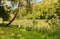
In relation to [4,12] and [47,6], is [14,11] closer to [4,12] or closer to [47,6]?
[4,12]

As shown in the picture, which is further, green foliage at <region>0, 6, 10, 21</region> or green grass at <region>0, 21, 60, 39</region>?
green foliage at <region>0, 6, 10, 21</region>

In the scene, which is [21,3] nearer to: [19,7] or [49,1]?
[19,7]

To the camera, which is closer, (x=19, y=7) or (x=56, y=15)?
(x=19, y=7)

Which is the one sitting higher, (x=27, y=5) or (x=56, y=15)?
(x=27, y=5)

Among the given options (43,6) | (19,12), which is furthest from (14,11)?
(43,6)

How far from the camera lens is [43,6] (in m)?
27.0

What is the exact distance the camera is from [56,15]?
25.4 metres

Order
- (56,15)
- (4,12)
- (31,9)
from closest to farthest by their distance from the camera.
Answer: (4,12), (31,9), (56,15)

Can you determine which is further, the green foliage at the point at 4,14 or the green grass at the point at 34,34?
the green foliage at the point at 4,14

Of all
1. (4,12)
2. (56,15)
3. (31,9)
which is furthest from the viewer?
(56,15)

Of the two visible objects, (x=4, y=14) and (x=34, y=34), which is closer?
(x=34, y=34)

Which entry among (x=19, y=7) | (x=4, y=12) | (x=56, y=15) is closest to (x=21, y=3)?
(x=19, y=7)

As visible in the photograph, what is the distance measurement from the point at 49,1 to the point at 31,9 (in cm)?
508

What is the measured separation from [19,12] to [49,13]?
249 inches
